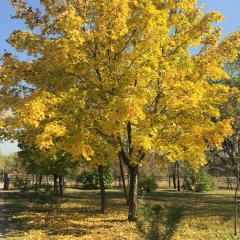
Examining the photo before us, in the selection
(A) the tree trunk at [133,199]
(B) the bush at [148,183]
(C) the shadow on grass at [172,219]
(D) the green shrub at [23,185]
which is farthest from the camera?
(B) the bush at [148,183]

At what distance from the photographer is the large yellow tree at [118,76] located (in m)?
8.14

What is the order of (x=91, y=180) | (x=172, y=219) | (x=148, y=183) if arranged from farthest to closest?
(x=91, y=180) < (x=148, y=183) < (x=172, y=219)

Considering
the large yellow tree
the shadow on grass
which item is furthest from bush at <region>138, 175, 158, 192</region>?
the shadow on grass

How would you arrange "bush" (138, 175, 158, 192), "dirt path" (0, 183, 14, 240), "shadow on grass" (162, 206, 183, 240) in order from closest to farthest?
"shadow on grass" (162, 206, 183, 240) < "dirt path" (0, 183, 14, 240) < "bush" (138, 175, 158, 192)

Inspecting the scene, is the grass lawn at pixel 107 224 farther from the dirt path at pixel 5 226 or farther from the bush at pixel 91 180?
the bush at pixel 91 180

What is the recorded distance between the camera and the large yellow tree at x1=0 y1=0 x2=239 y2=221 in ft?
26.7

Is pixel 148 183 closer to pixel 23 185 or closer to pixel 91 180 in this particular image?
pixel 91 180

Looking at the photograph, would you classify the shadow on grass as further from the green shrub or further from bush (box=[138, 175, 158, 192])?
bush (box=[138, 175, 158, 192])

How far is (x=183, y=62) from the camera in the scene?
9.26 metres

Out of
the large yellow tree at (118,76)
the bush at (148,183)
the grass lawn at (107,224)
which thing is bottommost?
the grass lawn at (107,224)

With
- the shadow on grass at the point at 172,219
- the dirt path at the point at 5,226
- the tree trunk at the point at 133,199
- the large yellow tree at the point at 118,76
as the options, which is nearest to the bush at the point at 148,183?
the dirt path at the point at 5,226

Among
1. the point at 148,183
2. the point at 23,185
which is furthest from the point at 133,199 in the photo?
the point at 148,183

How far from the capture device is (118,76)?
8.81 metres

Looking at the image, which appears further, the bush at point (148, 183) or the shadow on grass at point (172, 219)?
the bush at point (148, 183)
